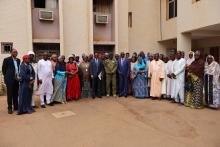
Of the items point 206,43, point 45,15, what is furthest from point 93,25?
point 206,43

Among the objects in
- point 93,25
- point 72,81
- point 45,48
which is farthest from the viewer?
point 93,25

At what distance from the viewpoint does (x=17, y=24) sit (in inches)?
464

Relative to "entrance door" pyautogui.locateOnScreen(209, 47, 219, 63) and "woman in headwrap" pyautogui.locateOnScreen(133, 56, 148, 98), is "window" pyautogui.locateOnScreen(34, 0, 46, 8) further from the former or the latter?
"entrance door" pyautogui.locateOnScreen(209, 47, 219, 63)

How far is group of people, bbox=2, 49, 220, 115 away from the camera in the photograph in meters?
7.68

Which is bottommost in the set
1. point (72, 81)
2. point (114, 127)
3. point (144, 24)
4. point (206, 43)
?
point (114, 127)

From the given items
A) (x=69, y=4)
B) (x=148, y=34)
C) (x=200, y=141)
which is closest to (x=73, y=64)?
(x=69, y=4)

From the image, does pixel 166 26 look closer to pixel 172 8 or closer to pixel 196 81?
pixel 172 8

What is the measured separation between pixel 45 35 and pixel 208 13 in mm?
7731

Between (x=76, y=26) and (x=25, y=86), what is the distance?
6.23 m

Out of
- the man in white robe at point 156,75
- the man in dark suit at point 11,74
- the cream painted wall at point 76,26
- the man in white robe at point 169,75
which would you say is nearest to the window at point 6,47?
the cream painted wall at point 76,26

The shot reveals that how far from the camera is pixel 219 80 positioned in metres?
7.91

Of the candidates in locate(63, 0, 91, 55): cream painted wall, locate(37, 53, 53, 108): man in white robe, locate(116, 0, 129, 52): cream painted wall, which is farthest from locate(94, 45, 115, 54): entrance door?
locate(37, 53, 53, 108): man in white robe

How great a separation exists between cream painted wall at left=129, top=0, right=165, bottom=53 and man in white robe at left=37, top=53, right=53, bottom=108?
8.12 meters

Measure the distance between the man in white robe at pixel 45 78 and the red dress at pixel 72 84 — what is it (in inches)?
34.0
